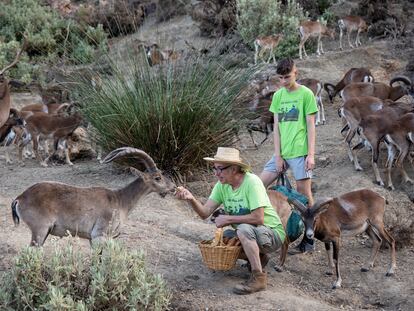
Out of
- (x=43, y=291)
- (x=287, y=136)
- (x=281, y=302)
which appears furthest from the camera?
(x=287, y=136)

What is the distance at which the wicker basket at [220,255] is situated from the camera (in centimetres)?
720

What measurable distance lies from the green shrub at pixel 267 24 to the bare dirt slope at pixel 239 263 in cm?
849

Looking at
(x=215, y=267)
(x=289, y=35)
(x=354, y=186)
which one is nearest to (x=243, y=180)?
(x=215, y=267)

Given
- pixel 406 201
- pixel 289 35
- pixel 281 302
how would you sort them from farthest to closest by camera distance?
pixel 289 35, pixel 406 201, pixel 281 302

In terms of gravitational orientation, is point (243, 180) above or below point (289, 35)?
above

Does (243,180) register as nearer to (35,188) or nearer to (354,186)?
(35,188)

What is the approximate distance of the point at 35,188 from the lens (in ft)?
24.3

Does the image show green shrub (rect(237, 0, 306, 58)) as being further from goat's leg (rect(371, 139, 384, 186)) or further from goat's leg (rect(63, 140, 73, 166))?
goat's leg (rect(371, 139, 384, 186))

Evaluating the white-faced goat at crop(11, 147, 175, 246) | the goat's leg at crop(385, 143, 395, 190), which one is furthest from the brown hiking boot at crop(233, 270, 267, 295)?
the goat's leg at crop(385, 143, 395, 190)

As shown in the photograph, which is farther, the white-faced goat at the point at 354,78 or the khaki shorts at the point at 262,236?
the white-faced goat at the point at 354,78

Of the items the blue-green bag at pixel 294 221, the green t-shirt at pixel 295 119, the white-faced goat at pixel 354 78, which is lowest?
the white-faced goat at pixel 354 78

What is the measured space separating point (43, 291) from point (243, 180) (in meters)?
2.28

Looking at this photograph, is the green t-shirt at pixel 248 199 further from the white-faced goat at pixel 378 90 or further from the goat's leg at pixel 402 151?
the white-faced goat at pixel 378 90

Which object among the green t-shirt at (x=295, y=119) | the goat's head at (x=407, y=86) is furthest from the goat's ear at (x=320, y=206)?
the goat's head at (x=407, y=86)
